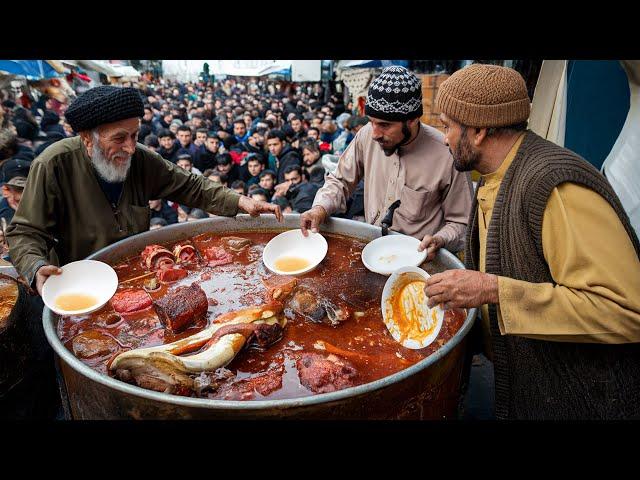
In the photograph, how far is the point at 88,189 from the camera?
342 centimetres

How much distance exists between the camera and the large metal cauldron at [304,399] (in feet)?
6.22

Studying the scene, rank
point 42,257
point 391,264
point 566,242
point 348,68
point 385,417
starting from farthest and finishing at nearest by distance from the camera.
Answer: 1. point 348,68
2. point 391,264
3. point 42,257
4. point 385,417
5. point 566,242

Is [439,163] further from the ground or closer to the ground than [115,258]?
further from the ground

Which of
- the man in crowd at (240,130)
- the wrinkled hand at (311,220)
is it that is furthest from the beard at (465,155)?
the man in crowd at (240,130)

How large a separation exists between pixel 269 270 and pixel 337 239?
78cm

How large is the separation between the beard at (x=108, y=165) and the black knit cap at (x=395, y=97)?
1.90m

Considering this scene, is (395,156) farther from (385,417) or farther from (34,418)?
(34,418)

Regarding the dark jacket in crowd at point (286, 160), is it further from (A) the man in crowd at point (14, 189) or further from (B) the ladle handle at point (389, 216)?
(B) the ladle handle at point (389, 216)

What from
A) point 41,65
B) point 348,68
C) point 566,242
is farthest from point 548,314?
point 41,65

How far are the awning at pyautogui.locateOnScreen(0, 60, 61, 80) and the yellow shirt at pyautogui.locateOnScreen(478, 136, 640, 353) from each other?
1509 cm

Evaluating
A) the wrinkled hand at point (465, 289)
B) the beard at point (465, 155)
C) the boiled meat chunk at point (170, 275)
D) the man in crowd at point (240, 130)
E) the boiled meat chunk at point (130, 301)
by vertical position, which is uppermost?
the beard at point (465, 155)

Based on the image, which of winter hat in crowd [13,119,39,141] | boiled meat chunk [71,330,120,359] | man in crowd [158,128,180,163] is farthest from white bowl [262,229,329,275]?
winter hat in crowd [13,119,39,141]

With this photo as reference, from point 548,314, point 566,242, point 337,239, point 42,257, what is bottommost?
point 337,239

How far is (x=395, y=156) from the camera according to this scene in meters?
3.79
